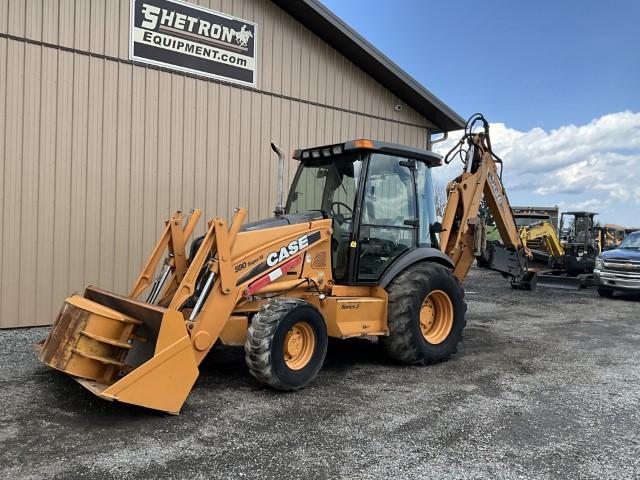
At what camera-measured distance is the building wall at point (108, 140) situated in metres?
7.52

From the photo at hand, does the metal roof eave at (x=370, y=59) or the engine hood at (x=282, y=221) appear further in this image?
the metal roof eave at (x=370, y=59)

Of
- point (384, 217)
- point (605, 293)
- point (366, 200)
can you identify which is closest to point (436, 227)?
point (384, 217)

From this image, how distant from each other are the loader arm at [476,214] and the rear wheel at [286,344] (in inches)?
110

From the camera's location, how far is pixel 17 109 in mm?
7480

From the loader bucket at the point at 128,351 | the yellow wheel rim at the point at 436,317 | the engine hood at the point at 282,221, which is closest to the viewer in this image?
the loader bucket at the point at 128,351

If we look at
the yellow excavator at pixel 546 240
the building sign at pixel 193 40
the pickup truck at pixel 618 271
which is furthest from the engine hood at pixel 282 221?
the yellow excavator at pixel 546 240

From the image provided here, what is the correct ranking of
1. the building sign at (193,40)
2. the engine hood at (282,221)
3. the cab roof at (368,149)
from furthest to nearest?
the building sign at (193,40)
the cab roof at (368,149)
the engine hood at (282,221)

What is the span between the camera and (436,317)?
6781mm

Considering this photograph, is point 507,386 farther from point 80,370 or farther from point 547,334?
point 80,370

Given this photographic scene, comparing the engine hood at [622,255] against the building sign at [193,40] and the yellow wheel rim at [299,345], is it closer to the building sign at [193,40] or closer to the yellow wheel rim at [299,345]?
the building sign at [193,40]

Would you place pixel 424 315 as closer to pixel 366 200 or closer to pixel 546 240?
pixel 366 200

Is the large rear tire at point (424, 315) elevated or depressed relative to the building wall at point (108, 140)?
depressed

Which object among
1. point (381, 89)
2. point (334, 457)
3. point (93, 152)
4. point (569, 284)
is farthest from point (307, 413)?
point (569, 284)

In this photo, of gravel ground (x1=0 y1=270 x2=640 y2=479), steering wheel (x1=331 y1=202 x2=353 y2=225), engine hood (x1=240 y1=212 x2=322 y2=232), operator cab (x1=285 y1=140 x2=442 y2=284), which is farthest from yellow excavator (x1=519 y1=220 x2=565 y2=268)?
engine hood (x1=240 y1=212 x2=322 y2=232)
